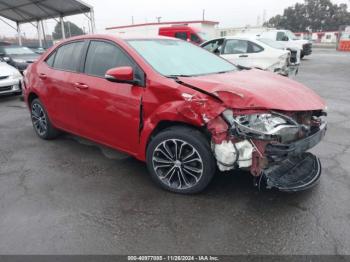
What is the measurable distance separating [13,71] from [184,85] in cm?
729

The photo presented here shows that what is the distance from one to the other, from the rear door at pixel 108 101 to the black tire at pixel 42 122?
1.04 meters

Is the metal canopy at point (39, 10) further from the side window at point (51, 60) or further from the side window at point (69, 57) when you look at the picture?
the side window at point (69, 57)

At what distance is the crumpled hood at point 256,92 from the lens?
2.80 metres

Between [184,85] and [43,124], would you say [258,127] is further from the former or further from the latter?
[43,124]

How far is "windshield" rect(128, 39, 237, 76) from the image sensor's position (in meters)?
3.46

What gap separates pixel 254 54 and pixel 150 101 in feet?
25.9

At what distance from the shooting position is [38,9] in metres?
16.8

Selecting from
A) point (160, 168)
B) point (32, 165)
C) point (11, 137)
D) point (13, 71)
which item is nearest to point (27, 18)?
point (13, 71)

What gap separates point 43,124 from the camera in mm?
5016

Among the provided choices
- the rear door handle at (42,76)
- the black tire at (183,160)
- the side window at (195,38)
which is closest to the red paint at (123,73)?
the black tire at (183,160)

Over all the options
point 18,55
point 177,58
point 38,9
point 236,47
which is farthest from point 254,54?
point 38,9

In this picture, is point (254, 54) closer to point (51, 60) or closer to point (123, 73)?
point (51, 60)

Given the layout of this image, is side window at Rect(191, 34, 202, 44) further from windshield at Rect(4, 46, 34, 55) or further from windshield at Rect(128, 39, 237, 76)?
windshield at Rect(128, 39, 237, 76)

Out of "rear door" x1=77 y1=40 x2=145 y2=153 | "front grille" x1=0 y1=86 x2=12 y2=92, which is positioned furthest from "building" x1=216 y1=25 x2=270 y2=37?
"rear door" x1=77 y1=40 x2=145 y2=153
